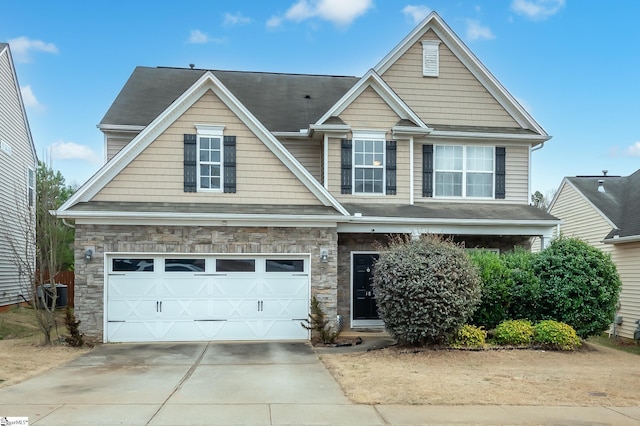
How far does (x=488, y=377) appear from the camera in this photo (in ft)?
32.4

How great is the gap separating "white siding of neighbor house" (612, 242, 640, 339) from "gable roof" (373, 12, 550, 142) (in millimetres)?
5058

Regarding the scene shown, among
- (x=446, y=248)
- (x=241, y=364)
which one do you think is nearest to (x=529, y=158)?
(x=446, y=248)

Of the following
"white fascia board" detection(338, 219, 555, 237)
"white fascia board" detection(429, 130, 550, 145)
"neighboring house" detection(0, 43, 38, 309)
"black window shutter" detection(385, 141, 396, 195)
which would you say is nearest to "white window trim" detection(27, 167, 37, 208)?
"neighboring house" detection(0, 43, 38, 309)

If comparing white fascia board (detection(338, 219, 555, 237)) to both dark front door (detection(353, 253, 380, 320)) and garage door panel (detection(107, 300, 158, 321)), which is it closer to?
dark front door (detection(353, 253, 380, 320))

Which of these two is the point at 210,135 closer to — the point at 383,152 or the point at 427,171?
the point at 383,152

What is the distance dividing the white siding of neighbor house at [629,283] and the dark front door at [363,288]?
846 cm

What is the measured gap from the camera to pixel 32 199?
2464cm

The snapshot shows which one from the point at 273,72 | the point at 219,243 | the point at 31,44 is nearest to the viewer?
the point at 219,243

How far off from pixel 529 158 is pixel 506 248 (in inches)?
115

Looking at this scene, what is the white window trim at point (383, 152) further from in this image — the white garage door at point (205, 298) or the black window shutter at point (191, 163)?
the black window shutter at point (191, 163)

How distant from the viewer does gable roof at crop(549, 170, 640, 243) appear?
18406 millimetres

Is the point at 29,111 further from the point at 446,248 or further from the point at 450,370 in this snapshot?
the point at 450,370

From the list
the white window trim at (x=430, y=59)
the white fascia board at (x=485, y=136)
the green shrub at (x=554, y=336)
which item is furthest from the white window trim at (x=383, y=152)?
the green shrub at (x=554, y=336)

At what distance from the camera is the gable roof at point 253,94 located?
16.9m
